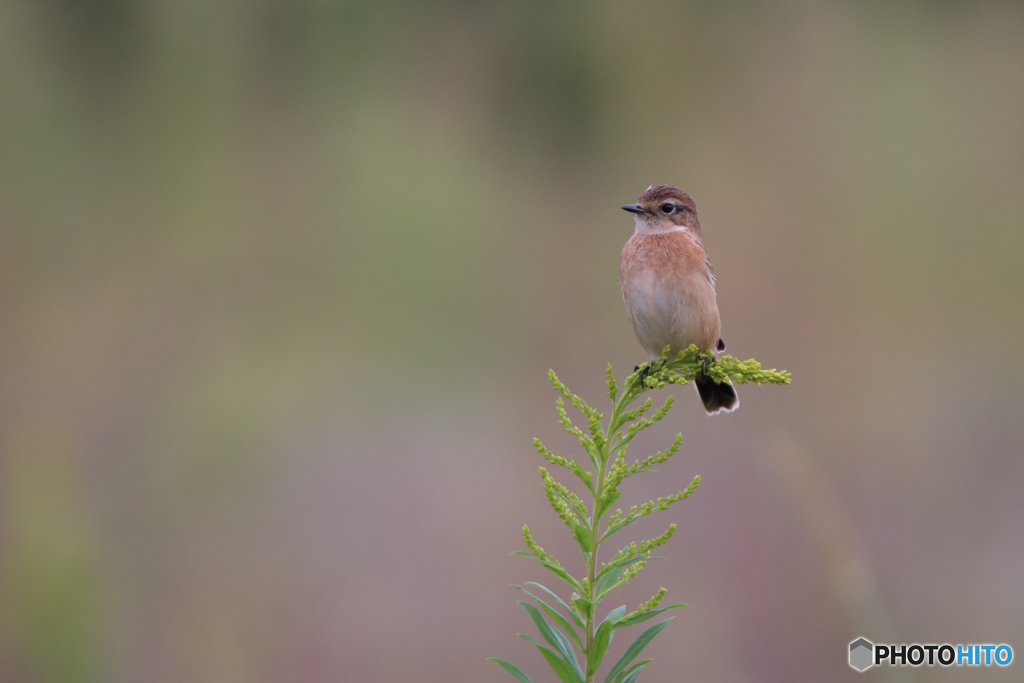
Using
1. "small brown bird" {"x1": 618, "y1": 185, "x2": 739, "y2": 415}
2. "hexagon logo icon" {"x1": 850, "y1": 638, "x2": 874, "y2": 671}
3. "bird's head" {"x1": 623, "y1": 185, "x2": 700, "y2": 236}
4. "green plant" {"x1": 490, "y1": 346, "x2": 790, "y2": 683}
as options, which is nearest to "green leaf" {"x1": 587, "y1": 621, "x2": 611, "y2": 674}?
"green plant" {"x1": 490, "y1": 346, "x2": 790, "y2": 683}

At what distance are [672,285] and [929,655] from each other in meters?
2.34

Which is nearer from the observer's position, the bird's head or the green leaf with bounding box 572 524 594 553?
the green leaf with bounding box 572 524 594 553

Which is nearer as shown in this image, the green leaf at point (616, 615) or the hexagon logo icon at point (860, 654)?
the green leaf at point (616, 615)

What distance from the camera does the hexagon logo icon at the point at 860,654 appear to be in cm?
279

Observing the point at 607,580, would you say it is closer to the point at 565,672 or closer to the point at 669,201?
the point at 565,672

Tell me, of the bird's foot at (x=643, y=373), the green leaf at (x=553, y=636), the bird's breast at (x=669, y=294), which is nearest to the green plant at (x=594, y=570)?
the green leaf at (x=553, y=636)

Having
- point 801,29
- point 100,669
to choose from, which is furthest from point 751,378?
point 801,29

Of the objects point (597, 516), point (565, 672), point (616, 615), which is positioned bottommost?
point (565, 672)

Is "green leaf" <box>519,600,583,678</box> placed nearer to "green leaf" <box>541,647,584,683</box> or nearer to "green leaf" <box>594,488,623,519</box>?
"green leaf" <box>541,647,584,683</box>

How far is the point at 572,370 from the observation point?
6.13 m

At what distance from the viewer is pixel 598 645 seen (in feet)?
3.41

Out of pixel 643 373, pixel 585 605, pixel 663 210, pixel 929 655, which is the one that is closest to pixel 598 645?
pixel 585 605

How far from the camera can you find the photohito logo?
2.55m

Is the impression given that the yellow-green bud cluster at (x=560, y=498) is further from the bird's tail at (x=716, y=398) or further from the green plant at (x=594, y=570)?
the bird's tail at (x=716, y=398)
